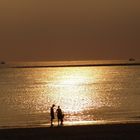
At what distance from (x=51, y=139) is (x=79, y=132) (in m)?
1.61

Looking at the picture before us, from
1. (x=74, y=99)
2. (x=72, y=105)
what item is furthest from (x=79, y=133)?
(x=74, y=99)

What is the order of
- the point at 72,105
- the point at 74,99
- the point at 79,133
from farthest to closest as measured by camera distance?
the point at 74,99, the point at 72,105, the point at 79,133

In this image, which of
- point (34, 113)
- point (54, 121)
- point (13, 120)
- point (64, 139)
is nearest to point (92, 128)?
point (64, 139)

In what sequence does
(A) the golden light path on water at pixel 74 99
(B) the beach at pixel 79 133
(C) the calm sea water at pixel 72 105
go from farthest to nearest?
(A) the golden light path on water at pixel 74 99 → (C) the calm sea water at pixel 72 105 → (B) the beach at pixel 79 133

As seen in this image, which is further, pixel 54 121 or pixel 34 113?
pixel 34 113

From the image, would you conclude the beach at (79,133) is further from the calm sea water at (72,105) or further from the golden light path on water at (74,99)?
the golden light path on water at (74,99)

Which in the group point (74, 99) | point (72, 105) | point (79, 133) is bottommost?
point (79, 133)

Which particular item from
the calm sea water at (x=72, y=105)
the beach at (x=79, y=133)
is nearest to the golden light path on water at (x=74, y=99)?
the calm sea water at (x=72, y=105)

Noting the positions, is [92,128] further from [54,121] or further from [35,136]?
[54,121]

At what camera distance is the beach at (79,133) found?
2053cm

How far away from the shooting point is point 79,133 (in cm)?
2138

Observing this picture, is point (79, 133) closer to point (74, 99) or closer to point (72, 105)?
point (72, 105)

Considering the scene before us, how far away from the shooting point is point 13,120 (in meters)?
32.9

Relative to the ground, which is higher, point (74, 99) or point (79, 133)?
point (74, 99)
